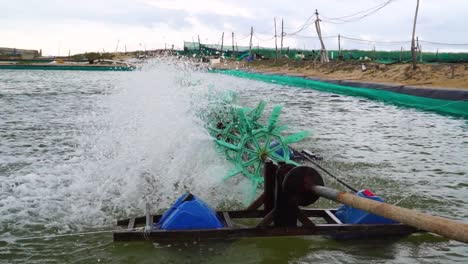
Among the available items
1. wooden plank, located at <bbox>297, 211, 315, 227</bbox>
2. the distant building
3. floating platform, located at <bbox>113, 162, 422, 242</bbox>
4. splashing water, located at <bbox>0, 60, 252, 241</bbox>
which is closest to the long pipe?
floating platform, located at <bbox>113, 162, 422, 242</bbox>

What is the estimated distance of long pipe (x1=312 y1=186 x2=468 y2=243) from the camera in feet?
9.14

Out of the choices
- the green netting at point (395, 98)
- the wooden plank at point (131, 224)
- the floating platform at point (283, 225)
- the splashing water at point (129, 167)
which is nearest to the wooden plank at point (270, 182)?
the floating platform at point (283, 225)

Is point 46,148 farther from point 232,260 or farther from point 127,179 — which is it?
point 232,260

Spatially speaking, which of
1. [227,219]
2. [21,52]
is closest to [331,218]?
[227,219]

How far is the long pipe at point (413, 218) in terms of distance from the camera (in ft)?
9.14

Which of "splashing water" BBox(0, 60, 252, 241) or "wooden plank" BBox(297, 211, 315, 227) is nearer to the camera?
"wooden plank" BBox(297, 211, 315, 227)

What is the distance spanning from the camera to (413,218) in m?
3.23

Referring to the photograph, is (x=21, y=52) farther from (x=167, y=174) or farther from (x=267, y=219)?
(x=267, y=219)

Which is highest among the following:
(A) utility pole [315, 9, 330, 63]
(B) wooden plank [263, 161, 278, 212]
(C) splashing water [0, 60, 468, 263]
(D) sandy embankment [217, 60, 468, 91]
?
(A) utility pole [315, 9, 330, 63]

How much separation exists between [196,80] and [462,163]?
21.6ft

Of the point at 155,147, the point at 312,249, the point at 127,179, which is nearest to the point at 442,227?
the point at 312,249

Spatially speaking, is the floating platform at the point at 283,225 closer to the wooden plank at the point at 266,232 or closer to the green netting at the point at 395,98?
the wooden plank at the point at 266,232

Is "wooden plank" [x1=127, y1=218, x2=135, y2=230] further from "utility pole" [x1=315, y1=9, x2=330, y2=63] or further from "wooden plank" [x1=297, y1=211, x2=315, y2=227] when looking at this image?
"utility pole" [x1=315, y1=9, x2=330, y2=63]

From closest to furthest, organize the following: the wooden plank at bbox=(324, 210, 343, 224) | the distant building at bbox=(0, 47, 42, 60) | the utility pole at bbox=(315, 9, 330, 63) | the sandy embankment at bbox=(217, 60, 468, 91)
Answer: the wooden plank at bbox=(324, 210, 343, 224) → the sandy embankment at bbox=(217, 60, 468, 91) → the utility pole at bbox=(315, 9, 330, 63) → the distant building at bbox=(0, 47, 42, 60)
